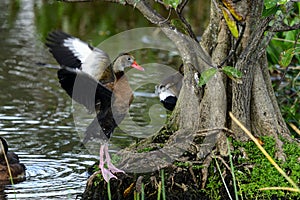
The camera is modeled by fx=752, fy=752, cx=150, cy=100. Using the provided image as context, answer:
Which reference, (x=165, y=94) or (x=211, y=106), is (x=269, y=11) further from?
(x=165, y=94)

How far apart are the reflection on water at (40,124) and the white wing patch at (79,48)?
35.0 inches

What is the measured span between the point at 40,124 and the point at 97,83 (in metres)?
1.98

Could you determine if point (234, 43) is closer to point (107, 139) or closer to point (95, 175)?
point (95, 175)

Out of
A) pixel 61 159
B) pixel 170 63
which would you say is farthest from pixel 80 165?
pixel 170 63

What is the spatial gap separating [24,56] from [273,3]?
305 inches

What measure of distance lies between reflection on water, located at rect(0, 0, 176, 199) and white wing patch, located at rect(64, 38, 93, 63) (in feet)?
2.91

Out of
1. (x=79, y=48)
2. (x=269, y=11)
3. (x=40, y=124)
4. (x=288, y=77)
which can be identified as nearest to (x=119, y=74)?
(x=79, y=48)

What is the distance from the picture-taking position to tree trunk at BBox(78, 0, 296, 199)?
609cm

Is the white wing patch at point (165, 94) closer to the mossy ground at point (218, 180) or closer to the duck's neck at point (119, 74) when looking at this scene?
the duck's neck at point (119, 74)

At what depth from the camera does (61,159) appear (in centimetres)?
755

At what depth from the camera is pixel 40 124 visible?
8.80 meters

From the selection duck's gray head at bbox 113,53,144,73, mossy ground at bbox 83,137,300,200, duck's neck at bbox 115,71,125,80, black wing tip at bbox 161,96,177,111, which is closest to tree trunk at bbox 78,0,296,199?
mossy ground at bbox 83,137,300,200

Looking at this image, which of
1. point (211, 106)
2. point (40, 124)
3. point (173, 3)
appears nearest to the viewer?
point (173, 3)

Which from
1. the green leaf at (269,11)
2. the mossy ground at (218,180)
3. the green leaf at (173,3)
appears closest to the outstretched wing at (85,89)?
the mossy ground at (218,180)
